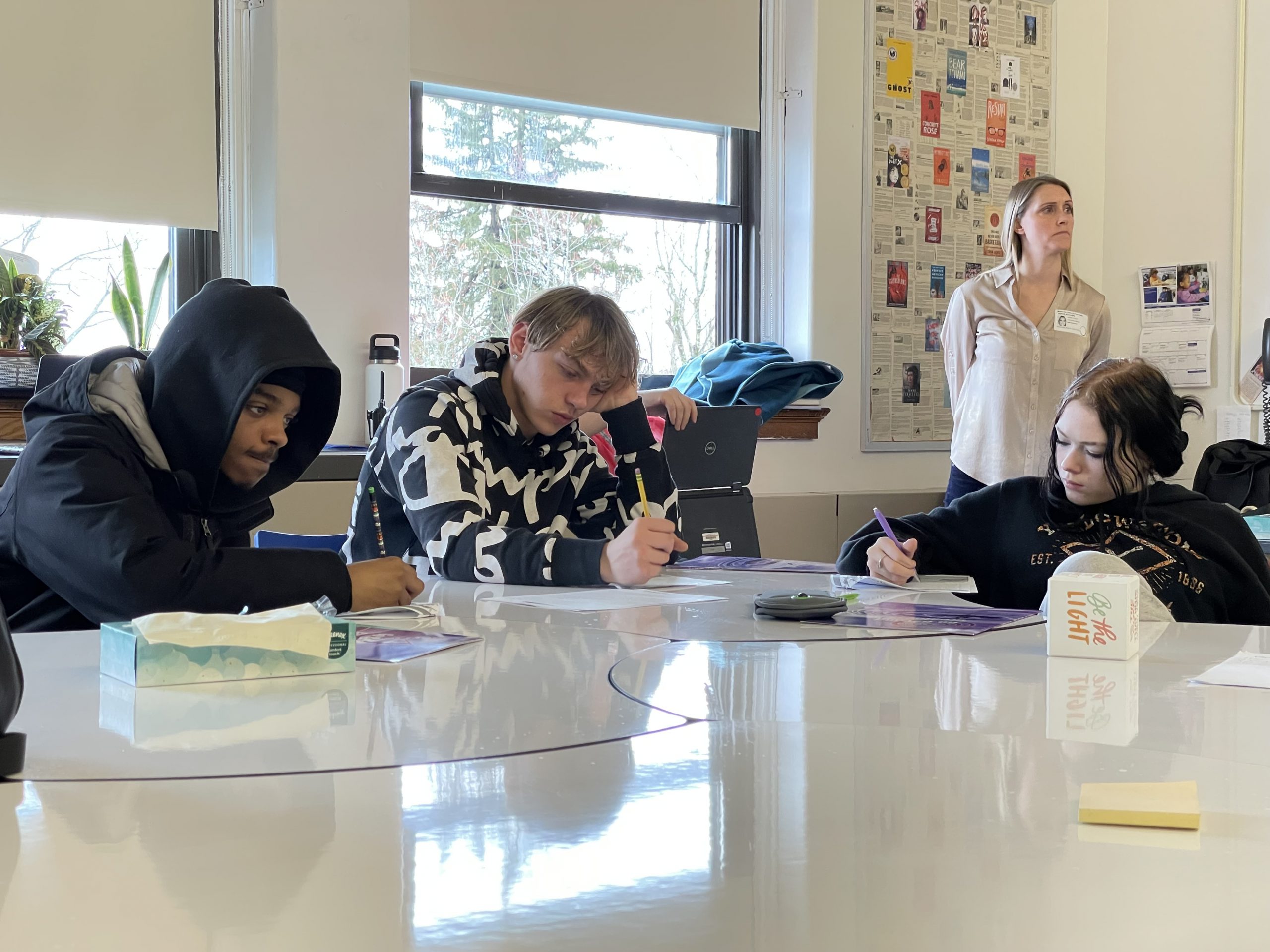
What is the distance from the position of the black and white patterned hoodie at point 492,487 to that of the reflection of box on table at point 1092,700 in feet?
2.57

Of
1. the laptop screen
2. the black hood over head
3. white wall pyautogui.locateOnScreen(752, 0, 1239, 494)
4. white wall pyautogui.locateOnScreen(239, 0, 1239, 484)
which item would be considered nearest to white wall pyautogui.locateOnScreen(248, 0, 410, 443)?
white wall pyautogui.locateOnScreen(239, 0, 1239, 484)

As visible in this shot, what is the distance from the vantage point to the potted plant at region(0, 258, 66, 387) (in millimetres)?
2879

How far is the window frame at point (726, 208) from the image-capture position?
156 inches

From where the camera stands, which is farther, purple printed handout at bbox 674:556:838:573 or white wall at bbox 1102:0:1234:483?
white wall at bbox 1102:0:1234:483

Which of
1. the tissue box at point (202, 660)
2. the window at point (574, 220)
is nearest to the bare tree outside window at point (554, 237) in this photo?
the window at point (574, 220)

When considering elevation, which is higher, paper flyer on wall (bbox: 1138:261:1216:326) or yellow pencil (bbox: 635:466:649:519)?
paper flyer on wall (bbox: 1138:261:1216:326)

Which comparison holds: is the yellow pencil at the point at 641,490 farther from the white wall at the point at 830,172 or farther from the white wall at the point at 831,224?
the white wall at the point at 831,224

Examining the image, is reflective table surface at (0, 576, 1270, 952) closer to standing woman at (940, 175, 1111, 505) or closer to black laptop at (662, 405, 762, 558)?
black laptop at (662, 405, 762, 558)

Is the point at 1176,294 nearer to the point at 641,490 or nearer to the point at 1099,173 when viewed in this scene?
the point at 1099,173

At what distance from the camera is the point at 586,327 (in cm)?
207

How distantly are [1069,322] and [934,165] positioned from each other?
4.18ft

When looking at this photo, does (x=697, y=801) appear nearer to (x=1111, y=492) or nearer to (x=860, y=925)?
(x=860, y=925)

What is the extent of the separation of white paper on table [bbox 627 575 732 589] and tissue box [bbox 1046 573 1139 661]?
2.11ft

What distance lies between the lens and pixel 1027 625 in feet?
4.66
